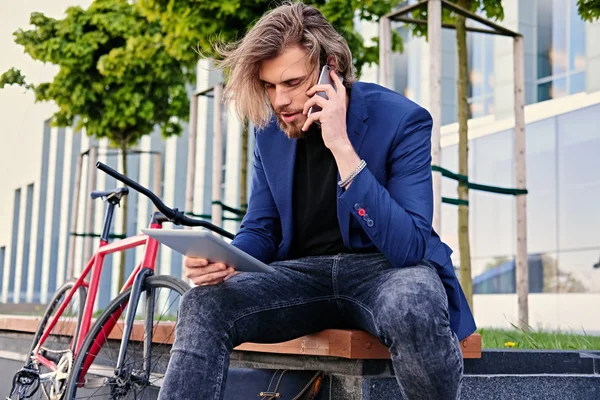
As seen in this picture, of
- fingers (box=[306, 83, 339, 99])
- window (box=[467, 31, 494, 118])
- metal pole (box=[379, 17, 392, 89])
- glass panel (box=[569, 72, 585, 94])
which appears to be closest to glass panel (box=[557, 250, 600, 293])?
glass panel (box=[569, 72, 585, 94])

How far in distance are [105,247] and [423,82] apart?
13.9 metres

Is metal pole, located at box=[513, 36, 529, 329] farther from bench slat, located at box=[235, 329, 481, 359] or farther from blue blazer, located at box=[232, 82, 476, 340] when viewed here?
blue blazer, located at box=[232, 82, 476, 340]

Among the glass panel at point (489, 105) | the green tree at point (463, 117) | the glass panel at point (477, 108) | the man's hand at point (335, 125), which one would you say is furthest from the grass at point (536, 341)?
the glass panel at point (477, 108)

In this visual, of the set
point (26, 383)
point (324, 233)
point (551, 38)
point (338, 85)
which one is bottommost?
point (26, 383)

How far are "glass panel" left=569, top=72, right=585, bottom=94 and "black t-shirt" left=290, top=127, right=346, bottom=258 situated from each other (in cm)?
1216

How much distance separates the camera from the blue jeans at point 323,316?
8.52 ft

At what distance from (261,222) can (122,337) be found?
1.07 m

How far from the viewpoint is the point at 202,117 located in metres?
21.9

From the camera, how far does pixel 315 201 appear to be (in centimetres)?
330

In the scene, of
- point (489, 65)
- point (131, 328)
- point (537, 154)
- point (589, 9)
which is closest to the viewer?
point (131, 328)

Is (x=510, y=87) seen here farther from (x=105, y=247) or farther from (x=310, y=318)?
(x=310, y=318)

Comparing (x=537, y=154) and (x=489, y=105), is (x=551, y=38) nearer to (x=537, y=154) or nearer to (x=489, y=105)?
(x=489, y=105)

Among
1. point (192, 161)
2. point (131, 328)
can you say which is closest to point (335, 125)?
point (131, 328)

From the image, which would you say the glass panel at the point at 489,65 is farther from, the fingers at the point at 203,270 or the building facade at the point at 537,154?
the fingers at the point at 203,270
